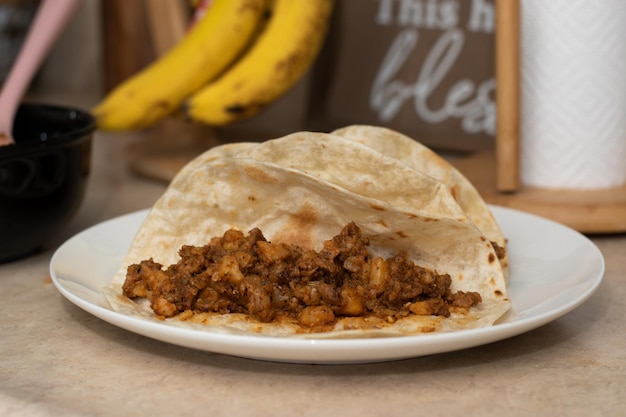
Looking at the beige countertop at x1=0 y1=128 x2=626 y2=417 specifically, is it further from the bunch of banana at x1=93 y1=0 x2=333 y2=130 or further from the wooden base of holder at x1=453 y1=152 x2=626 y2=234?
the bunch of banana at x1=93 y1=0 x2=333 y2=130

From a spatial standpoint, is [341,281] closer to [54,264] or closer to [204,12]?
[54,264]

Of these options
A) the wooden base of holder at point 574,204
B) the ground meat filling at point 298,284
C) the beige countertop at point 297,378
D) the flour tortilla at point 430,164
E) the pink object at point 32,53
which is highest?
the pink object at point 32,53

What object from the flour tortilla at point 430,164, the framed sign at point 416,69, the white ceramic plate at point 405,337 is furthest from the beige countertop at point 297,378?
the framed sign at point 416,69

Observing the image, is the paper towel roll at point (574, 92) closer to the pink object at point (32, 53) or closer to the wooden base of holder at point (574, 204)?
the wooden base of holder at point (574, 204)

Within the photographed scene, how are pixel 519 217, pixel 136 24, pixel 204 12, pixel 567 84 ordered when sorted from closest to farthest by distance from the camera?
pixel 519 217 → pixel 567 84 → pixel 204 12 → pixel 136 24

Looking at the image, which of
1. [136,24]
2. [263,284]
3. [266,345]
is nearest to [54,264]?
[263,284]

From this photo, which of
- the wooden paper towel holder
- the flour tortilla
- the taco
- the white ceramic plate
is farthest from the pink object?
the wooden paper towel holder
